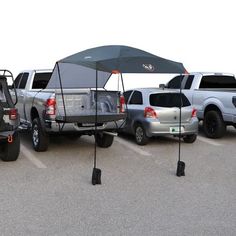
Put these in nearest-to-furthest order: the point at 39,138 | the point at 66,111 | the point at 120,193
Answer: the point at 120,193 → the point at 39,138 → the point at 66,111

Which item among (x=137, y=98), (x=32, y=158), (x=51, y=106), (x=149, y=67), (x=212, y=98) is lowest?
(x=32, y=158)

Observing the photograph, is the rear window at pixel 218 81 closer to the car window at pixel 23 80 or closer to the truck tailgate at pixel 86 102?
the truck tailgate at pixel 86 102

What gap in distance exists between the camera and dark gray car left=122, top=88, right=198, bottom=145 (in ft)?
31.9

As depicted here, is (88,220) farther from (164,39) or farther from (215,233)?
(164,39)

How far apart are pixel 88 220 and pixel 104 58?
287 centimetres

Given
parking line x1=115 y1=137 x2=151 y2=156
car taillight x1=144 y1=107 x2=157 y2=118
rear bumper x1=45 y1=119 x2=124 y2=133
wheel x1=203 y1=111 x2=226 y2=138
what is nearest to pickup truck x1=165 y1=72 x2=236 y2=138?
wheel x1=203 y1=111 x2=226 y2=138

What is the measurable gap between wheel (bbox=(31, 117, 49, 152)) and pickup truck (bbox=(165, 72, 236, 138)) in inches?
161

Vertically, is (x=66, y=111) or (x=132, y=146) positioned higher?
(x=66, y=111)

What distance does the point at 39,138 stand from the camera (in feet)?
29.2

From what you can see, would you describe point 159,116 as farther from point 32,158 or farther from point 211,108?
point 32,158

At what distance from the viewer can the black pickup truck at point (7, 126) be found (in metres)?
7.54

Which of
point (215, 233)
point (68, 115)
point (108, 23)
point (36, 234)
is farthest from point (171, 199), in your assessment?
point (108, 23)

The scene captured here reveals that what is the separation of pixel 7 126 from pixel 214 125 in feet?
19.3

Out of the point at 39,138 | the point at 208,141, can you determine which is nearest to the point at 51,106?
the point at 39,138
